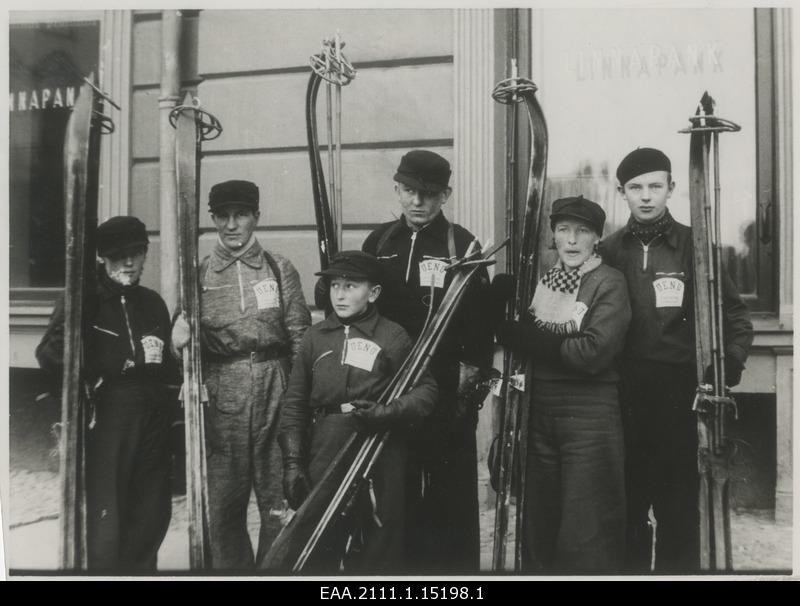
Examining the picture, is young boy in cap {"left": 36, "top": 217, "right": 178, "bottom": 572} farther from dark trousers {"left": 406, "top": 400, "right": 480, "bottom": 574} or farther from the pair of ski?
the pair of ski

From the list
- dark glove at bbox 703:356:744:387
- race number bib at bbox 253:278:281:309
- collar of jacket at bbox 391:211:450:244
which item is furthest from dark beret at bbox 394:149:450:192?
dark glove at bbox 703:356:744:387

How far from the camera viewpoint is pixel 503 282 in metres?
3.11

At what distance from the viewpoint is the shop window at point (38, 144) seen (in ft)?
10.9

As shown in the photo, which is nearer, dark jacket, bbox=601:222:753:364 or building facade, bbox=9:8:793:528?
dark jacket, bbox=601:222:753:364

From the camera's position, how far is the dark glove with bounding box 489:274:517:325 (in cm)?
309

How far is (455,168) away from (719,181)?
114 cm

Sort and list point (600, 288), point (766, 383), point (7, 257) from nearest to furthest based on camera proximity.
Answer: point (600, 288)
point (766, 383)
point (7, 257)

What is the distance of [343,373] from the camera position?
2.94 m

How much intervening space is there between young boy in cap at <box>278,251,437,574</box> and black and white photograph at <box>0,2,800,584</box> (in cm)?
1

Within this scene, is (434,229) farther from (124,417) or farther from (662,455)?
(124,417)

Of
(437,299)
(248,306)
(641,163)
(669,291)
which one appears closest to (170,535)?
(248,306)

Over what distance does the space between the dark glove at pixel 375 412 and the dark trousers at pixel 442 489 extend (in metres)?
0.17

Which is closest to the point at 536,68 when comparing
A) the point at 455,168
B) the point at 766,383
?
the point at 455,168

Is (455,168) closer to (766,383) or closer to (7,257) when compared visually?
(766,383)
